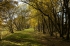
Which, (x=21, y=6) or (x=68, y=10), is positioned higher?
(x=21, y=6)

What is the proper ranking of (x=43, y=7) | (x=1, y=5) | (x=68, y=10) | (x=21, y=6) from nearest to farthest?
(x=1, y=5) < (x=68, y=10) < (x=43, y=7) < (x=21, y=6)

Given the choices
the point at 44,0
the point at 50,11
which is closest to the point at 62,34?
the point at 50,11

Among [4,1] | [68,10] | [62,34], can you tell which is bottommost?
[62,34]

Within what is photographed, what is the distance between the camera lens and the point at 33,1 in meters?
26.3

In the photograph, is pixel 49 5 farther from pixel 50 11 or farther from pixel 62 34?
pixel 62 34

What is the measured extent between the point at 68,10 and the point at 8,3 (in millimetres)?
9469

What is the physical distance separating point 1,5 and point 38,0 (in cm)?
697

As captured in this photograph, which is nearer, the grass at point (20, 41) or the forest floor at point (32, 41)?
the grass at point (20, 41)

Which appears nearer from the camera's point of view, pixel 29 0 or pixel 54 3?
pixel 29 0

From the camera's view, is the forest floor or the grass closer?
the grass

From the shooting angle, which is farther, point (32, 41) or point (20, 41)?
point (20, 41)

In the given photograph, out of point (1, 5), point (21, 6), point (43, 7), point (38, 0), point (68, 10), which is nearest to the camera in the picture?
point (1, 5)

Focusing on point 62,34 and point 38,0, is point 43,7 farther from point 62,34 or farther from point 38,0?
point 62,34

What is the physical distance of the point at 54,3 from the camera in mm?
29234
